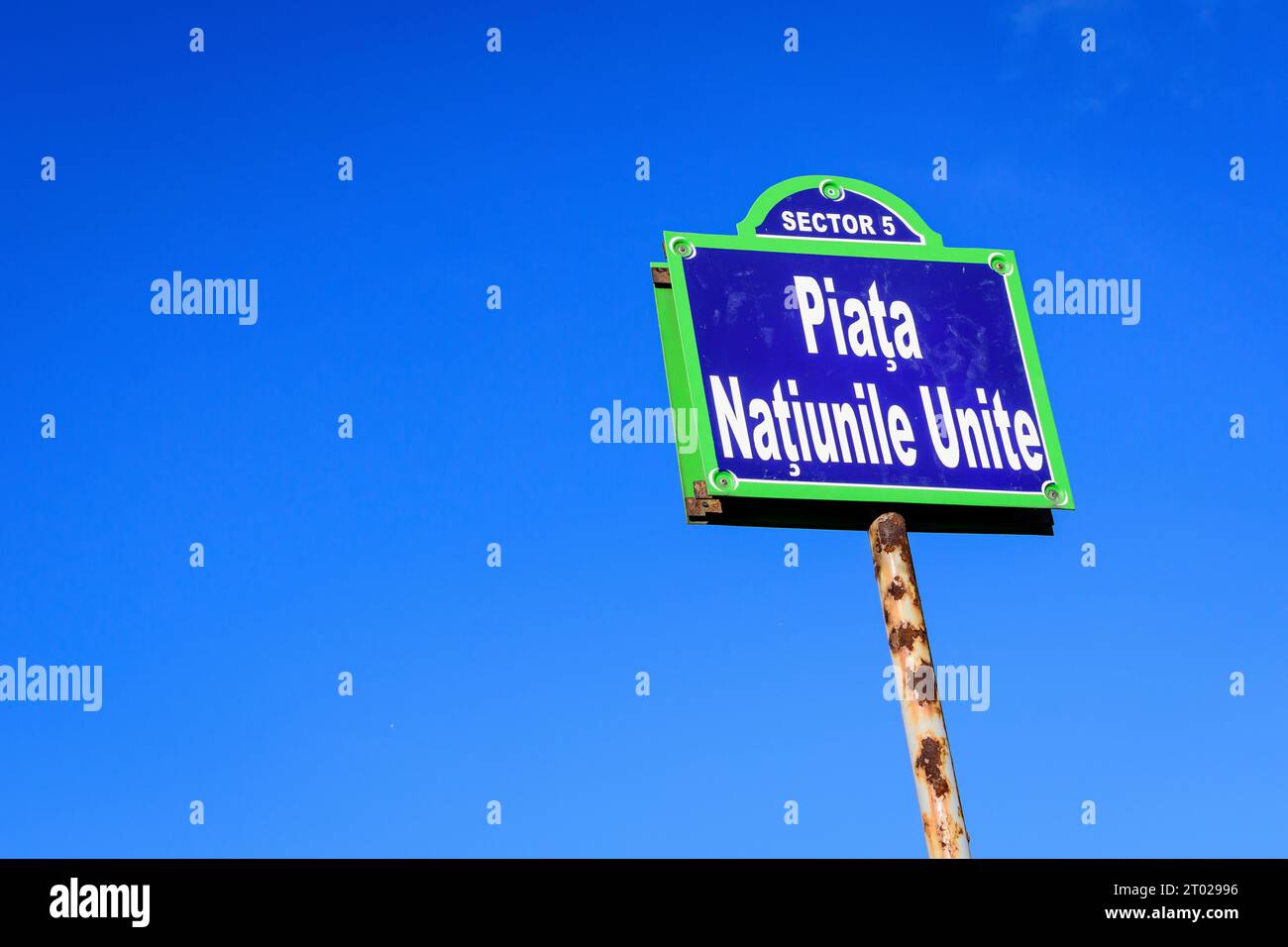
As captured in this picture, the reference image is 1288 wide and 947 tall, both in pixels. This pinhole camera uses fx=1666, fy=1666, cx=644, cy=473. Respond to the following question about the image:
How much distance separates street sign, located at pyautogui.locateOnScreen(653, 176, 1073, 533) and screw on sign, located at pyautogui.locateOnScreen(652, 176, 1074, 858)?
0.01 meters

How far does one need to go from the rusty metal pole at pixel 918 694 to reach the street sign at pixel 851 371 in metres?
0.35

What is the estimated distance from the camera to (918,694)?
795 cm

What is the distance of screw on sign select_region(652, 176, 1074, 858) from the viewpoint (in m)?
8.78

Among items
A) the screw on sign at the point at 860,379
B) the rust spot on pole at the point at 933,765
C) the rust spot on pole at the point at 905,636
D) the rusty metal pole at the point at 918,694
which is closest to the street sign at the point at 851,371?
the screw on sign at the point at 860,379

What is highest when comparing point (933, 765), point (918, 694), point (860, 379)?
point (860, 379)

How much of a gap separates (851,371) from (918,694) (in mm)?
2035

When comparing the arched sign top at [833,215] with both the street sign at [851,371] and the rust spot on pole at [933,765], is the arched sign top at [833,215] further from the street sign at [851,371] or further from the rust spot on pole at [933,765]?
the rust spot on pole at [933,765]

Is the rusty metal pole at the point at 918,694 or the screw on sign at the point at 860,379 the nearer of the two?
the rusty metal pole at the point at 918,694

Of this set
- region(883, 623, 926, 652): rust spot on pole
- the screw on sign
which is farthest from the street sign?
region(883, 623, 926, 652): rust spot on pole

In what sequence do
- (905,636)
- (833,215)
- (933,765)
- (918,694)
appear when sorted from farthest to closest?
1. (833,215)
2. (905,636)
3. (918,694)
4. (933,765)

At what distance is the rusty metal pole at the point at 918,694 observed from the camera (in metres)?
7.61

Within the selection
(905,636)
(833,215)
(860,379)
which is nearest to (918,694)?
(905,636)

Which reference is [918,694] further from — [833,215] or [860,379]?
[833,215]
